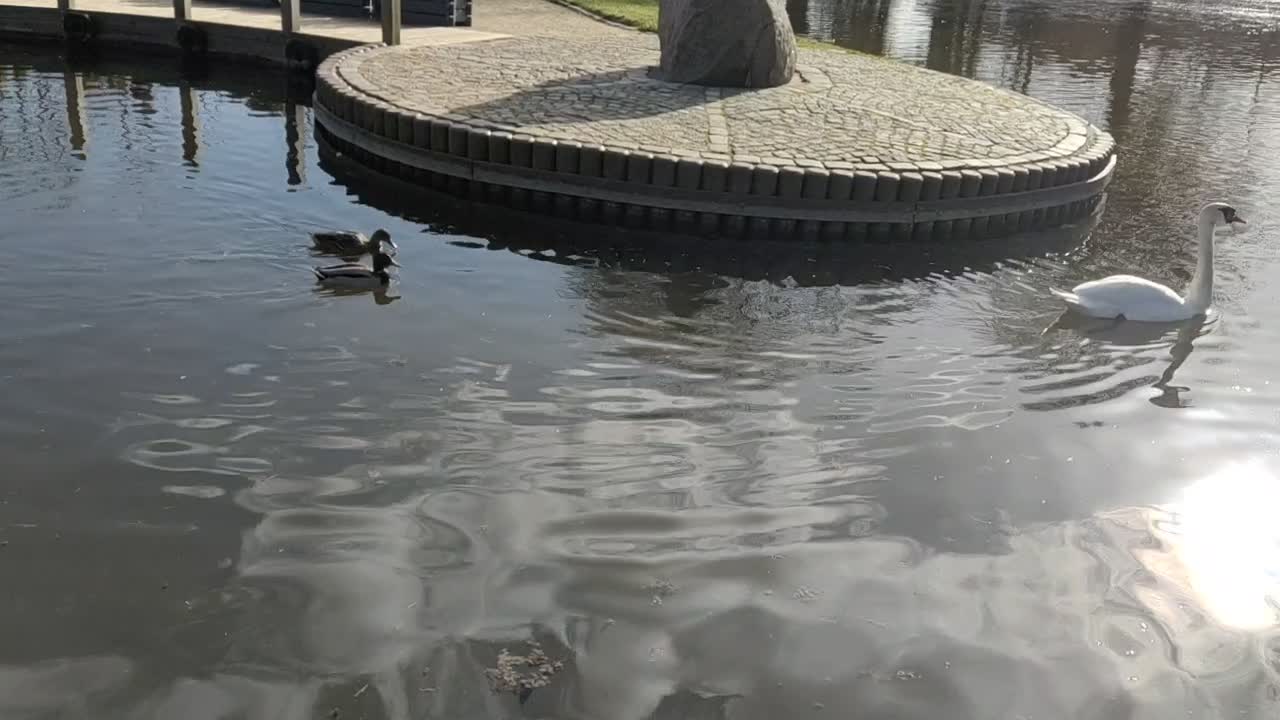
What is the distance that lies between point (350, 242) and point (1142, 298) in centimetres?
515

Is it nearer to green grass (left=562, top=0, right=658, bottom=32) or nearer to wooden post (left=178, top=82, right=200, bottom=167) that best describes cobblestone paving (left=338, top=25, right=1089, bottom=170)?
wooden post (left=178, top=82, right=200, bottom=167)

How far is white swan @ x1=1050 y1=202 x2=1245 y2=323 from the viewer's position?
23.4 feet

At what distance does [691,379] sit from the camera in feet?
20.0

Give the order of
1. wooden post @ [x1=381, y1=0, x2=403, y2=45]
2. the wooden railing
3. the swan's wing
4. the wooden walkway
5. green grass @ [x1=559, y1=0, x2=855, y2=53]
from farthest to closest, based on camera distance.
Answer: green grass @ [x1=559, y1=0, x2=855, y2=53] < the wooden walkway < the wooden railing < wooden post @ [x1=381, y1=0, x2=403, y2=45] < the swan's wing

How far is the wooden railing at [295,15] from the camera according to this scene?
43.5 feet

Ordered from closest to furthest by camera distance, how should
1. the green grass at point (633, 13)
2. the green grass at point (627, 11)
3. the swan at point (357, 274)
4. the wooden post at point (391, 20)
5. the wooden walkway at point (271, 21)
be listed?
the swan at point (357, 274)
the wooden post at point (391, 20)
the wooden walkway at point (271, 21)
the green grass at point (633, 13)
the green grass at point (627, 11)

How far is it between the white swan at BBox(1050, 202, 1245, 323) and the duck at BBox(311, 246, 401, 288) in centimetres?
440

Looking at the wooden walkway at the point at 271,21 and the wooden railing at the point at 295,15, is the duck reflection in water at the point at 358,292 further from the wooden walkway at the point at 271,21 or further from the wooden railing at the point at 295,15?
the wooden walkway at the point at 271,21

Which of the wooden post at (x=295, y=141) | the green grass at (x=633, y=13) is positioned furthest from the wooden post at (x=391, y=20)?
the green grass at (x=633, y=13)

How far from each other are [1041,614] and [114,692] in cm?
333

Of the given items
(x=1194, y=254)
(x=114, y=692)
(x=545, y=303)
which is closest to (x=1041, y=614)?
(x=114, y=692)

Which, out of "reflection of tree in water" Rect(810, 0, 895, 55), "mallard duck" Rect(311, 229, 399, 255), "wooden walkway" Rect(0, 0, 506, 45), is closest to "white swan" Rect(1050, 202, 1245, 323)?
"mallard duck" Rect(311, 229, 399, 255)

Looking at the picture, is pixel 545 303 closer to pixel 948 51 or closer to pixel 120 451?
pixel 120 451

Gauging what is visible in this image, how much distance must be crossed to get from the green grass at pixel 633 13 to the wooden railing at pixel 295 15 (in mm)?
4436
